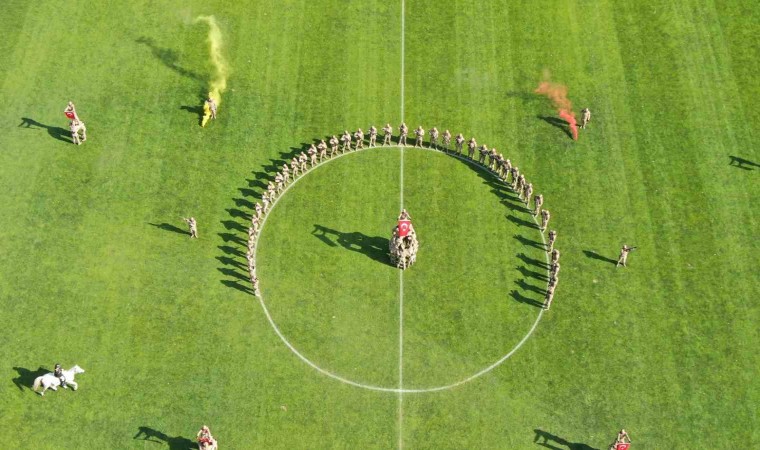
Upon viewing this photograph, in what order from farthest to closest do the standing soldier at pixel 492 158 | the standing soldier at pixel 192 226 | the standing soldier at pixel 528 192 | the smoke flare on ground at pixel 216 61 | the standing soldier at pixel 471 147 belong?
the smoke flare on ground at pixel 216 61 < the standing soldier at pixel 471 147 < the standing soldier at pixel 492 158 < the standing soldier at pixel 528 192 < the standing soldier at pixel 192 226

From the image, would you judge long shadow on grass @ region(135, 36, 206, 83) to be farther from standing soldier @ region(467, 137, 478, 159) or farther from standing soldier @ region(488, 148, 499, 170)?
standing soldier @ region(488, 148, 499, 170)

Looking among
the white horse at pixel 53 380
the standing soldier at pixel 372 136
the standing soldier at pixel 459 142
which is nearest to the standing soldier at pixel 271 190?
the standing soldier at pixel 372 136

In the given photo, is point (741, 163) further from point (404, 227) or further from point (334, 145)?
point (334, 145)

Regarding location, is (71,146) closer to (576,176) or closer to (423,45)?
(423,45)

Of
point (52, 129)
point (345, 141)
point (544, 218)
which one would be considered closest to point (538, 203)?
point (544, 218)

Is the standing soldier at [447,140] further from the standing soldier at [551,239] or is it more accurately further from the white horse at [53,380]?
the white horse at [53,380]

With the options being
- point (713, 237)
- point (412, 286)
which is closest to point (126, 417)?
point (412, 286)
